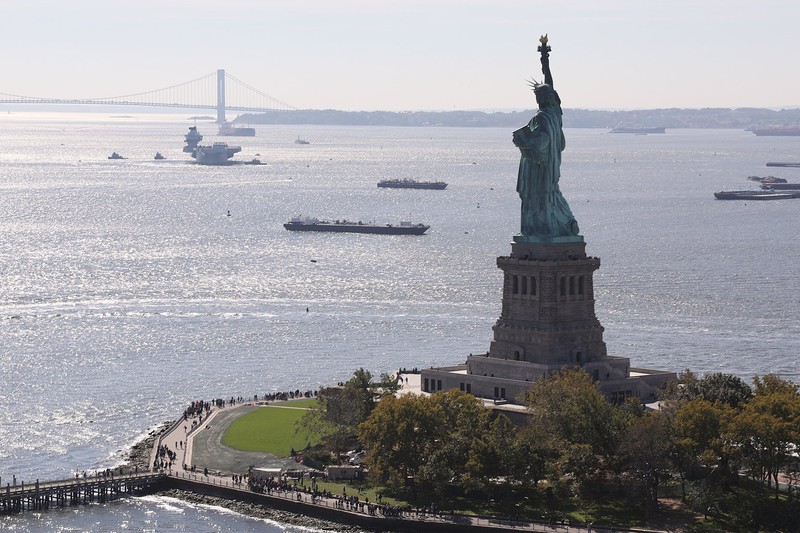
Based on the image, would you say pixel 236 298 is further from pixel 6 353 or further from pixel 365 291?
pixel 6 353

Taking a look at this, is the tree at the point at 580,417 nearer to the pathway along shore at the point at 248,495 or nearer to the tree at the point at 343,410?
the pathway along shore at the point at 248,495

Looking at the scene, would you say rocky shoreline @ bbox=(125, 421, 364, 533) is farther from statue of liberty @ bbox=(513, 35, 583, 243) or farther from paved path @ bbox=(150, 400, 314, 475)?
statue of liberty @ bbox=(513, 35, 583, 243)

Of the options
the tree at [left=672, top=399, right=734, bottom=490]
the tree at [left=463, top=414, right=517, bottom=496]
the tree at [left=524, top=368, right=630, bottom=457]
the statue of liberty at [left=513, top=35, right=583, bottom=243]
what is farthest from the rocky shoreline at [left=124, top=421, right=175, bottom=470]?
the tree at [left=672, top=399, right=734, bottom=490]

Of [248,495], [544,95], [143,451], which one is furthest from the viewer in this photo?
[544,95]

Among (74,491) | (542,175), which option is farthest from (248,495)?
(542,175)

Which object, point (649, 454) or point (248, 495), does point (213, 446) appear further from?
point (649, 454)

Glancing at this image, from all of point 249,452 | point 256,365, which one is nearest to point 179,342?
point 256,365
